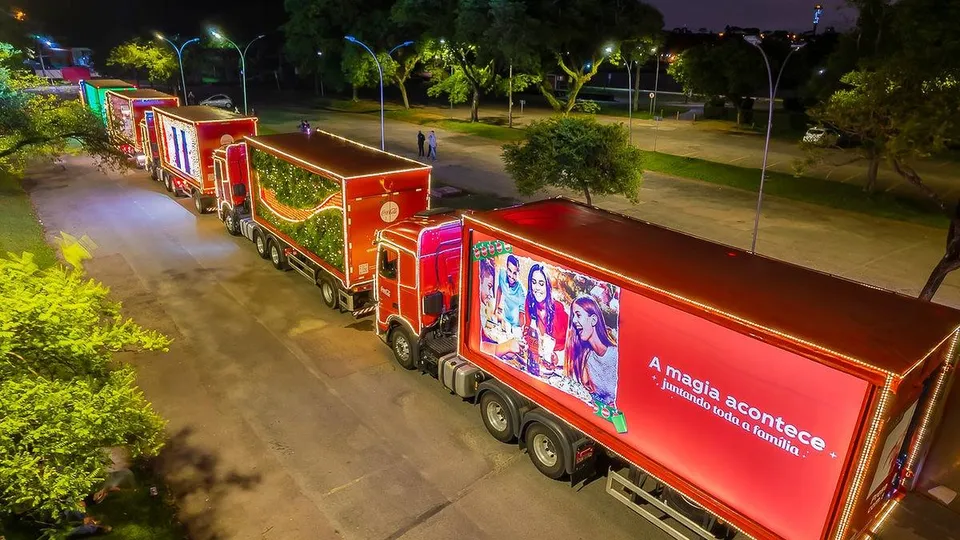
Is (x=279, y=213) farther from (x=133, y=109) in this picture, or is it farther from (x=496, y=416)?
(x=133, y=109)

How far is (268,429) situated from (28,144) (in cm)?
1001

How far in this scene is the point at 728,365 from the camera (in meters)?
7.11

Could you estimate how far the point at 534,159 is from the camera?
69.1 feet

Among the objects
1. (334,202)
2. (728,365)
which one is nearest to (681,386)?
(728,365)

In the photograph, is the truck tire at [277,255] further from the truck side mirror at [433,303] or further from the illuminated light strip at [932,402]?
the illuminated light strip at [932,402]

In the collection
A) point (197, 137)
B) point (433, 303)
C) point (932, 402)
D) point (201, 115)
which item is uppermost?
point (201, 115)

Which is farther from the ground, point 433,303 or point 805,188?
point 433,303

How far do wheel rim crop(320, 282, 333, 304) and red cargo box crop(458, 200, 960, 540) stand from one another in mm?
7498

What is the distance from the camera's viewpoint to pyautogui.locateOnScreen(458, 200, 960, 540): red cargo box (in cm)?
639

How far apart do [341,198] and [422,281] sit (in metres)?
3.77

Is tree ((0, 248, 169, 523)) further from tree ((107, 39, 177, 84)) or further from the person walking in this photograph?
tree ((107, 39, 177, 84))

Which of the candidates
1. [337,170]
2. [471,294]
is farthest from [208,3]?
[471,294]

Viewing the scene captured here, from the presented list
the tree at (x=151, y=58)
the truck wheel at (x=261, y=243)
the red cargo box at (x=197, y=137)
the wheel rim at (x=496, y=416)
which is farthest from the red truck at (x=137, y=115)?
the tree at (x=151, y=58)

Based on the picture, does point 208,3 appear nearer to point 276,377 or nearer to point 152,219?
point 152,219
